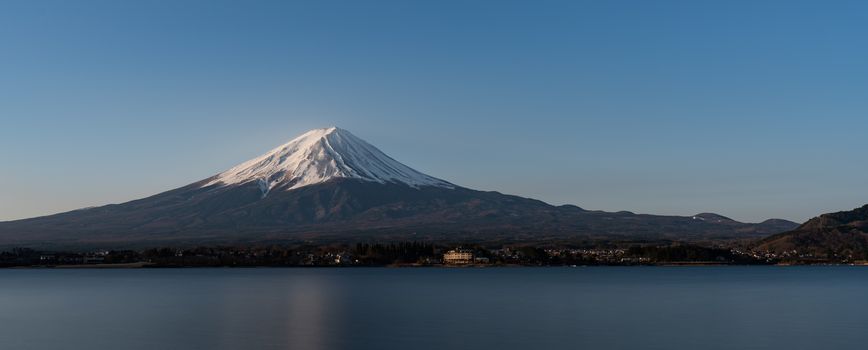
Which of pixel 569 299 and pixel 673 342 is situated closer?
pixel 673 342

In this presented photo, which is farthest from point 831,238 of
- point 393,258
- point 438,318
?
point 438,318

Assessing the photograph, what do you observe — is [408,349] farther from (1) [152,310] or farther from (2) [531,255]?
(2) [531,255]

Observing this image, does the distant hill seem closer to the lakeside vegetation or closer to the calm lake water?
the lakeside vegetation

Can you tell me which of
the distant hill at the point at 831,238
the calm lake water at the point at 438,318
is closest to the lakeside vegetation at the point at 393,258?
the distant hill at the point at 831,238

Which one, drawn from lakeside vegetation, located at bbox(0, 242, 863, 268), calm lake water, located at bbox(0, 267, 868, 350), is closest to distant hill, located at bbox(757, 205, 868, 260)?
lakeside vegetation, located at bbox(0, 242, 863, 268)

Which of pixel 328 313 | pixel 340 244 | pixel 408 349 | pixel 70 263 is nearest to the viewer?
pixel 408 349

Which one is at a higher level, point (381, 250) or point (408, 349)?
point (381, 250)

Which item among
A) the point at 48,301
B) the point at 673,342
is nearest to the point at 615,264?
the point at 48,301

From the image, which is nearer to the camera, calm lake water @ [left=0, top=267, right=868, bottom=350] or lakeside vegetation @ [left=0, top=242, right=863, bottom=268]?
calm lake water @ [left=0, top=267, right=868, bottom=350]
